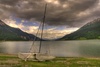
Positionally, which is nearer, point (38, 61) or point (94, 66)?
→ point (94, 66)

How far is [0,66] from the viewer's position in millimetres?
41469

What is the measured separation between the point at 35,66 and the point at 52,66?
4059mm

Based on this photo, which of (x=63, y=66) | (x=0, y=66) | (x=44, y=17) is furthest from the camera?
(x=44, y=17)

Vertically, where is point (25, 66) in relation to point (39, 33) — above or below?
below

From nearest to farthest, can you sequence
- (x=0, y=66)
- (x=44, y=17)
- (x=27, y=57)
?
(x=0, y=66), (x=27, y=57), (x=44, y=17)

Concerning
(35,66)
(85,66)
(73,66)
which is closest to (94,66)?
(85,66)

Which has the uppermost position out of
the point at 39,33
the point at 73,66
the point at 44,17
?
the point at 44,17

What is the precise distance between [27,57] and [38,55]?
10.7 ft

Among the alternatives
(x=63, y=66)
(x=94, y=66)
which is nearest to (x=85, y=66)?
(x=94, y=66)

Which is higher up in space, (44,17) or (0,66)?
(44,17)

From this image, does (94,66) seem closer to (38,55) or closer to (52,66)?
(52,66)

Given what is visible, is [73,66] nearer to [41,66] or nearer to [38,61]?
[41,66]

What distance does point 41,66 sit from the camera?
1745 inches

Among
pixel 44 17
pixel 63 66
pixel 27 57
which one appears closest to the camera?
pixel 63 66
